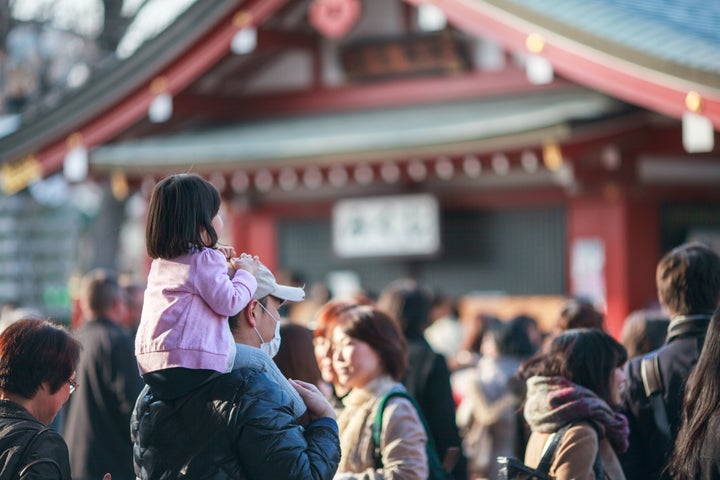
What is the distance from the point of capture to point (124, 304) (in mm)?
6203

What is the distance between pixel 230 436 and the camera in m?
2.65

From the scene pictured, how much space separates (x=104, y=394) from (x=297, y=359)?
226cm

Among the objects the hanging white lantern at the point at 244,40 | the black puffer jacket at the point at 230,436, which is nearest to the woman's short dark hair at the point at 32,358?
the black puffer jacket at the point at 230,436

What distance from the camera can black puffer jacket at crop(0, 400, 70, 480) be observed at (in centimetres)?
289

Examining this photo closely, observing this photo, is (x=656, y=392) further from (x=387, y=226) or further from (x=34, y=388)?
(x=387, y=226)

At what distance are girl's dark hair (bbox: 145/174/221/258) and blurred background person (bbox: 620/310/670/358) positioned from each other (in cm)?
254

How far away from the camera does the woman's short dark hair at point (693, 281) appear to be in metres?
3.72

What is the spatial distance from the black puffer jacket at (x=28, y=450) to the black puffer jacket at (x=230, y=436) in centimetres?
31

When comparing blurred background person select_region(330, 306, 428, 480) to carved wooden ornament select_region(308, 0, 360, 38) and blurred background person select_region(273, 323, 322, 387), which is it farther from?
carved wooden ornament select_region(308, 0, 360, 38)

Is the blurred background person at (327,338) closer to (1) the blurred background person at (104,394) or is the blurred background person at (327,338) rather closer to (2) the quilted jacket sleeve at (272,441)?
(2) the quilted jacket sleeve at (272,441)

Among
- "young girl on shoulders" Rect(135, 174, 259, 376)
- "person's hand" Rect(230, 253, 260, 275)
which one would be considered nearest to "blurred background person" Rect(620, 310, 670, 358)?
"person's hand" Rect(230, 253, 260, 275)

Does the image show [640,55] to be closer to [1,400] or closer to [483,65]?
[483,65]

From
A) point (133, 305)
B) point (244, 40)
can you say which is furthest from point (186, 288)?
point (244, 40)

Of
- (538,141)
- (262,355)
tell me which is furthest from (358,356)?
(538,141)
